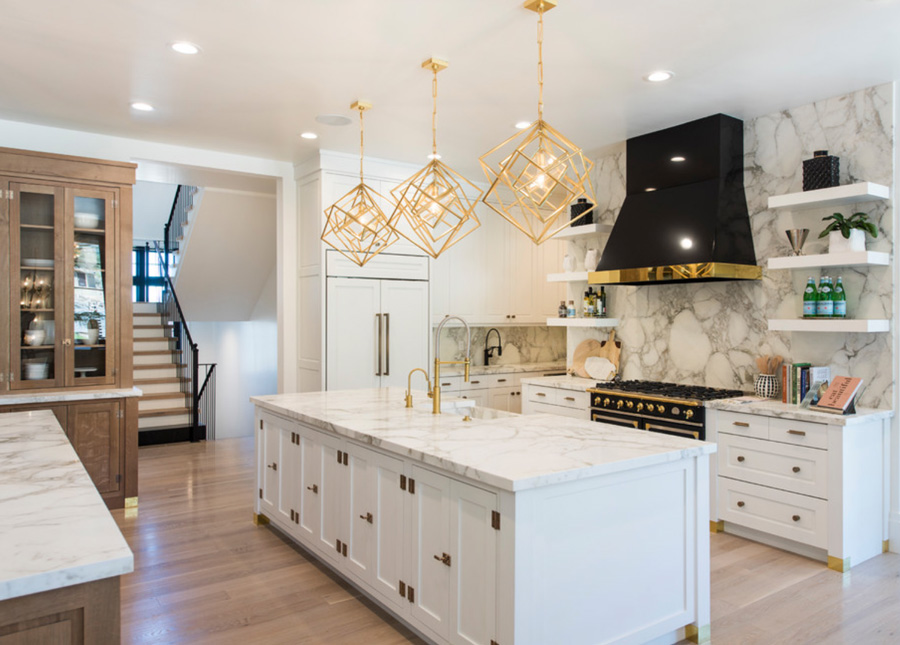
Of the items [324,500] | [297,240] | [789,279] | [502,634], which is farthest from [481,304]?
[502,634]

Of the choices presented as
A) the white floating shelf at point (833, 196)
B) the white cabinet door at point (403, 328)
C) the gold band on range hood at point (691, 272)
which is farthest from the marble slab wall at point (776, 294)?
the white cabinet door at point (403, 328)

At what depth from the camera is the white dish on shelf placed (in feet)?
14.6

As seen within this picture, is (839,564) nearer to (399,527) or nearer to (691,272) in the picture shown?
(691,272)

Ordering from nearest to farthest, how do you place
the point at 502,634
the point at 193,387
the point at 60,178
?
the point at 502,634
the point at 60,178
the point at 193,387

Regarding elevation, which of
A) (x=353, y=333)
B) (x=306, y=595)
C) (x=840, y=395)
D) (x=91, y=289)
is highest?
(x=91, y=289)

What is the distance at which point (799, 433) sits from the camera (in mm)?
3711

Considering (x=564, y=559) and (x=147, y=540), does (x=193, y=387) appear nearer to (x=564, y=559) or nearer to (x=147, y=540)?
(x=147, y=540)

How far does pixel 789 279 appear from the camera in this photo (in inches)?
171

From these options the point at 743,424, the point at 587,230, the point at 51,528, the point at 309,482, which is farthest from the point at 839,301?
the point at 51,528

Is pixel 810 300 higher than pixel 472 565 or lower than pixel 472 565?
higher

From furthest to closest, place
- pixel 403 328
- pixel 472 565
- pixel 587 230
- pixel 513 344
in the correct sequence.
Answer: pixel 513 344
pixel 403 328
pixel 587 230
pixel 472 565

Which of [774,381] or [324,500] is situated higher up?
[774,381]

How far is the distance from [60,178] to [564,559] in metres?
4.38

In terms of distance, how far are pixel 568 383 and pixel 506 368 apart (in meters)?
1.61
